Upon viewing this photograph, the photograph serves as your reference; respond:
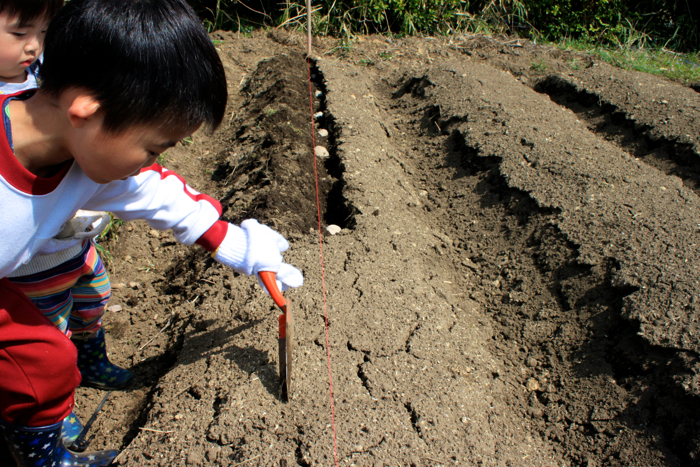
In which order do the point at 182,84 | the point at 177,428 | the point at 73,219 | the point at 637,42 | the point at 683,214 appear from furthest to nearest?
the point at 637,42 → the point at 683,214 → the point at 177,428 → the point at 73,219 → the point at 182,84

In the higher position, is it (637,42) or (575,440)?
(637,42)

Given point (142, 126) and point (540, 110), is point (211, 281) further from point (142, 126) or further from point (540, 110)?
point (540, 110)

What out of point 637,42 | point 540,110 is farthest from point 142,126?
point 637,42

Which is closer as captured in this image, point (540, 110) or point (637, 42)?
point (540, 110)

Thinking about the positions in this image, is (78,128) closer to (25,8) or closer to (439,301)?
(25,8)

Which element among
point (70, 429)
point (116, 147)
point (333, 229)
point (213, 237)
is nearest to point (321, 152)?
point (333, 229)

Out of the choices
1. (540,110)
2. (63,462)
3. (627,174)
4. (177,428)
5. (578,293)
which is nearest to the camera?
(63,462)

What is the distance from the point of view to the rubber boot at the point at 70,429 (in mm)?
1714

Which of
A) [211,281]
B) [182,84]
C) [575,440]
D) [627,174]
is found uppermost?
[182,84]

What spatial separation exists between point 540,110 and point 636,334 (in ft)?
8.19

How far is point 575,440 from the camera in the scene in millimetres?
1856

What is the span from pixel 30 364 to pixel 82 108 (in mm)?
759

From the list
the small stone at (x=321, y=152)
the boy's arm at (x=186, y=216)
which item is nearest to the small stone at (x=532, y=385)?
the boy's arm at (x=186, y=216)

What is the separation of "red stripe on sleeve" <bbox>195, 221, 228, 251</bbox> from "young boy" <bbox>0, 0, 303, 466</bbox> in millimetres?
294
